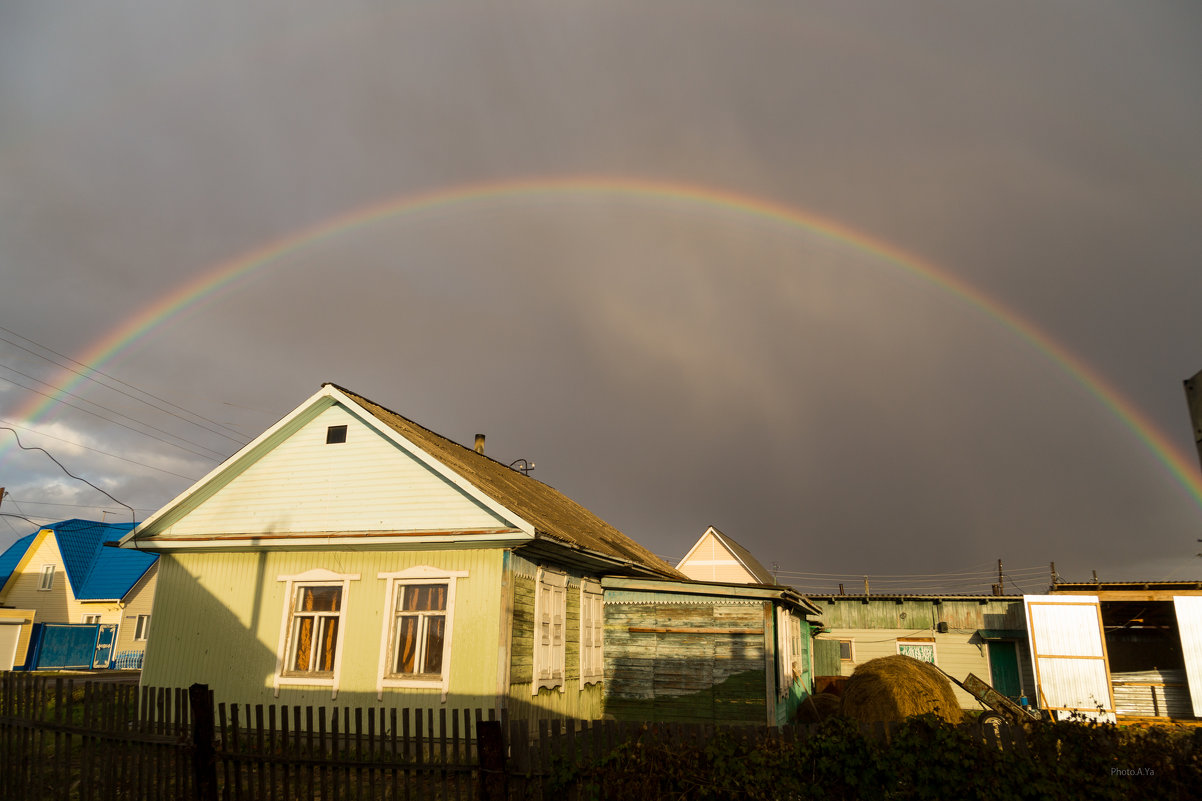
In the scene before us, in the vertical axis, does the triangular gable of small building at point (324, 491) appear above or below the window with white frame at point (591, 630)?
above

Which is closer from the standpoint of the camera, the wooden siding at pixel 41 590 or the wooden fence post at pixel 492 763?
the wooden fence post at pixel 492 763

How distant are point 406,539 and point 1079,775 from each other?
1084cm

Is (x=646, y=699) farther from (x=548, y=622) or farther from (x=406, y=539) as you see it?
(x=406, y=539)

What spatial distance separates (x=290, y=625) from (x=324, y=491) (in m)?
2.63

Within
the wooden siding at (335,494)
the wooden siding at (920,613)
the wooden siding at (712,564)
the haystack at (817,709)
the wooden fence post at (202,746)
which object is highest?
the wooden siding at (712,564)

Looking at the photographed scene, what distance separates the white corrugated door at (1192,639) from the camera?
25.6 m

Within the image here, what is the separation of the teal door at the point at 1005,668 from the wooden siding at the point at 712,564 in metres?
15.2

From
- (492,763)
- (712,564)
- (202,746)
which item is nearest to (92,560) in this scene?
(712,564)

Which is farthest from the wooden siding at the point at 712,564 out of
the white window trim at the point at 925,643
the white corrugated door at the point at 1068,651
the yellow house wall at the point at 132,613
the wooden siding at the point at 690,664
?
the yellow house wall at the point at 132,613

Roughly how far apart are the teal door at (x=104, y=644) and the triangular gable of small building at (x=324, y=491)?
33287 millimetres

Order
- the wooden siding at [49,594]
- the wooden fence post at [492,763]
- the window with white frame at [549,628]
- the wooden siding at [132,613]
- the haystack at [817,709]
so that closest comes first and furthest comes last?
1. the wooden fence post at [492,763]
2. the window with white frame at [549,628]
3. the haystack at [817,709]
4. the wooden siding at [132,613]
5. the wooden siding at [49,594]

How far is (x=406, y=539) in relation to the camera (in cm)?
1427

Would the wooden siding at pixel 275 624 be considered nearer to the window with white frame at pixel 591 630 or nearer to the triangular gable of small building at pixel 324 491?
the triangular gable of small building at pixel 324 491

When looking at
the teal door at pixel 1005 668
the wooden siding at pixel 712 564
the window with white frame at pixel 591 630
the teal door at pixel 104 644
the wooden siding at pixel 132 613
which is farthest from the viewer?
the wooden siding at pixel 712 564
